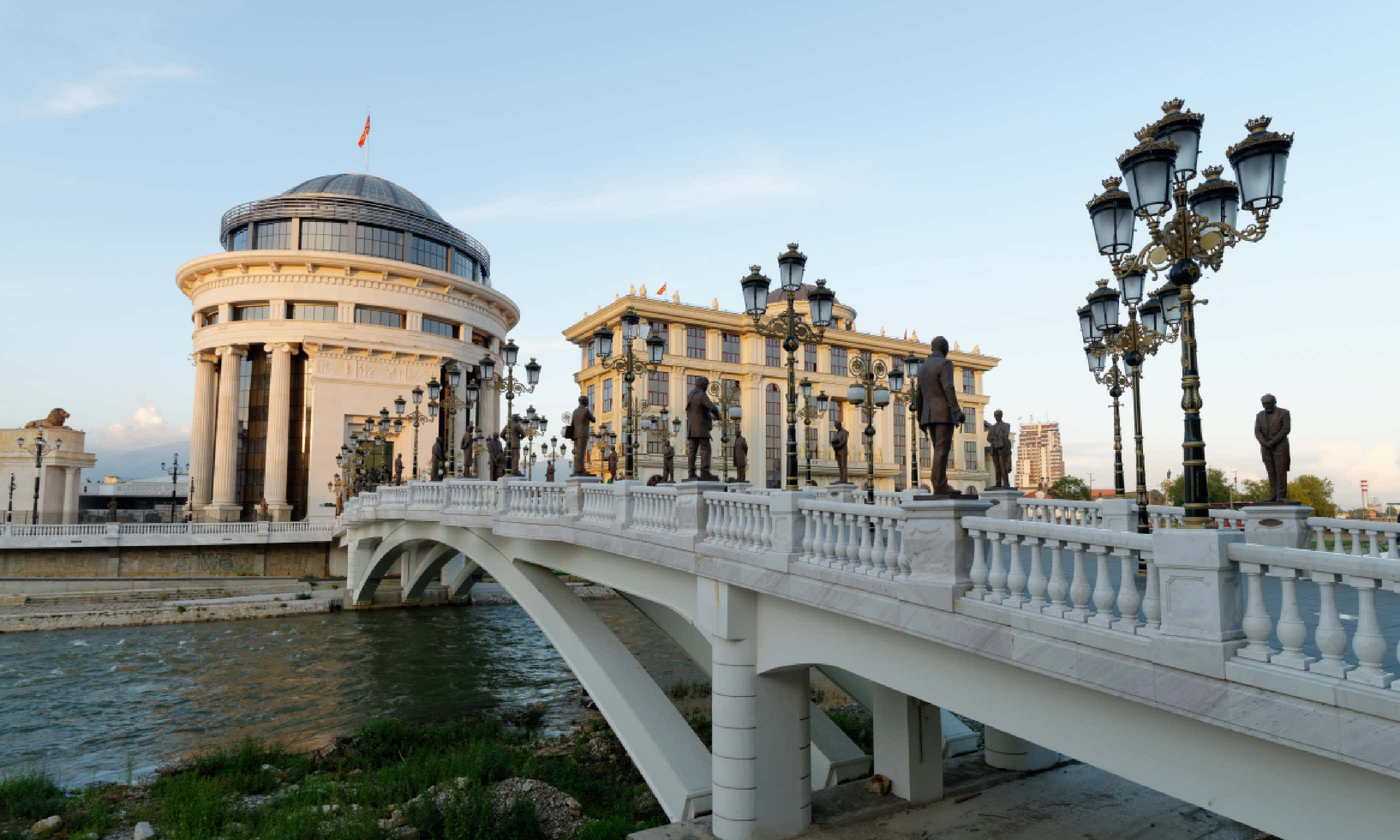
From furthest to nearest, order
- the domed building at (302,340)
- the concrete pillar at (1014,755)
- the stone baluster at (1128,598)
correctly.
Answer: the domed building at (302,340) < the concrete pillar at (1014,755) < the stone baluster at (1128,598)

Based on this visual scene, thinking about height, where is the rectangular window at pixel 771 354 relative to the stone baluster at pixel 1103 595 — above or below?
above

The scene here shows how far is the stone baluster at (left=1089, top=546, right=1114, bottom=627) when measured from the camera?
4.93 meters

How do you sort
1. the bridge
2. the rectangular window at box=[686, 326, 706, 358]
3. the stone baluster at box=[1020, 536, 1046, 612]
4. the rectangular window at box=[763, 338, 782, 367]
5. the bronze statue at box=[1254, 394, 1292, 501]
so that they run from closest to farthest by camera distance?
the bridge → the stone baluster at box=[1020, 536, 1046, 612] → the bronze statue at box=[1254, 394, 1292, 501] → the rectangular window at box=[686, 326, 706, 358] → the rectangular window at box=[763, 338, 782, 367]

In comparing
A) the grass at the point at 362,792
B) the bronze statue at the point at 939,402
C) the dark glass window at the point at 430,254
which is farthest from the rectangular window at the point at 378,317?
the bronze statue at the point at 939,402

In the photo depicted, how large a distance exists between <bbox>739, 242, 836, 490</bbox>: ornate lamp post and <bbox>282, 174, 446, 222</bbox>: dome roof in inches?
1893

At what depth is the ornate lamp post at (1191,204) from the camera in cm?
488

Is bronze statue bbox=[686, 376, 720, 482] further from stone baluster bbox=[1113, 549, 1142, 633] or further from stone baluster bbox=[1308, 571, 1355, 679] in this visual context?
stone baluster bbox=[1308, 571, 1355, 679]

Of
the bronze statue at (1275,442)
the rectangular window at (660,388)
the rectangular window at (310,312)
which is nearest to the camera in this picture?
the bronze statue at (1275,442)

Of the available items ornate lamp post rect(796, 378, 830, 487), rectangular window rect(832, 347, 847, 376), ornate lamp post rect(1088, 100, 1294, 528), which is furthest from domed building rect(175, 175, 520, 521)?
ornate lamp post rect(1088, 100, 1294, 528)

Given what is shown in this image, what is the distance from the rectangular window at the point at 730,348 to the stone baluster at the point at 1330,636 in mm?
49534

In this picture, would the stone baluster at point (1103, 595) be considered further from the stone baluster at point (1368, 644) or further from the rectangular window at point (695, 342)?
the rectangular window at point (695, 342)

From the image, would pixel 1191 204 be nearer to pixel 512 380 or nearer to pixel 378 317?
pixel 512 380

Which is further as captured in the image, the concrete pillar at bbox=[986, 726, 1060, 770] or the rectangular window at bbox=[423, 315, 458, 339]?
the rectangular window at bbox=[423, 315, 458, 339]

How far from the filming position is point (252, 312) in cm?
4834
